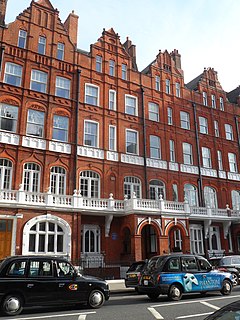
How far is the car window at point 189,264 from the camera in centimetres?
1305

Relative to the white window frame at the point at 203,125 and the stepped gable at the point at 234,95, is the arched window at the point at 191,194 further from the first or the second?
the stepped gable at the point at 234,95

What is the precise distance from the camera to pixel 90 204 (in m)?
22.3

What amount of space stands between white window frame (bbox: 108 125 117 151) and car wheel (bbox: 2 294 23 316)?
17426 millimetres

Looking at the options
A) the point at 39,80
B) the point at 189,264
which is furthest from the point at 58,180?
the point at 189,264

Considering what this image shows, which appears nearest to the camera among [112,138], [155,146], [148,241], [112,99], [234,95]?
[148,241]

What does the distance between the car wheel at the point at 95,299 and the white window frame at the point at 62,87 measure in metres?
17.6

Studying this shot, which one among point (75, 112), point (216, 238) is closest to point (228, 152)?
point (216, 238)

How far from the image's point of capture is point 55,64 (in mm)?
25531

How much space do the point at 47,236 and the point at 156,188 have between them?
11040mm

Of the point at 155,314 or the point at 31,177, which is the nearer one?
the point at 155,314

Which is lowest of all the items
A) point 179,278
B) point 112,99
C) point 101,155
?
point 179,278

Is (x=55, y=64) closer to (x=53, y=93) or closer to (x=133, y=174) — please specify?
(x=53, y=93)

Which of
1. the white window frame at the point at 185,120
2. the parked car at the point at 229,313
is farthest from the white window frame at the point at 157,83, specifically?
the parked car at the point at 229,313

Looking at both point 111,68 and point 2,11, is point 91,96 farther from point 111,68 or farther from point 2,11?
point 2,11
